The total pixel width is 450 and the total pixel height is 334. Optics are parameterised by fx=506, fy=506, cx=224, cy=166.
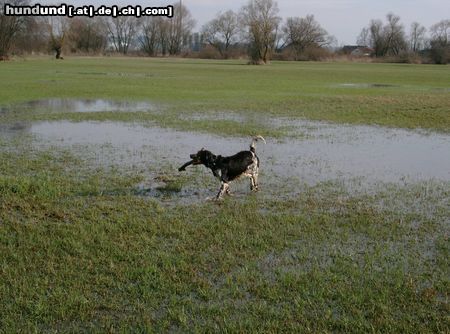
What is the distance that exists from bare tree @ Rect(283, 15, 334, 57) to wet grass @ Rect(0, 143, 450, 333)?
344 ft

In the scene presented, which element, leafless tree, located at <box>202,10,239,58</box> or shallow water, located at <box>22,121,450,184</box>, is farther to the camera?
leafless tree, located at <box>202,10,239,58</box>

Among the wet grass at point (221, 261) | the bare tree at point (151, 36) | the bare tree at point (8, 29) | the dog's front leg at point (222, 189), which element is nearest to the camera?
the wet grass at point (221, 261)

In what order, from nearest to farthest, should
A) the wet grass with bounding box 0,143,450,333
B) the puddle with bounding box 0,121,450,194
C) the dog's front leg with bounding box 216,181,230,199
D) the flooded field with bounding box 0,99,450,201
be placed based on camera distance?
the wet grass with bounding box 0,143,450,333, the dog's front leg with bounding box 216,181,230,199, the flooded field with bounding box 0,99,450,201, the puddle with bounding box 0,121,450,194

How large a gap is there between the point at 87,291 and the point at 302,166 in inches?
272

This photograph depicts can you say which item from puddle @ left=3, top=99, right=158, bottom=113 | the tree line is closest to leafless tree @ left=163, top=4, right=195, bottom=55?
the tree line

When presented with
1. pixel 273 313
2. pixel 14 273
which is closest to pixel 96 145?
pixel 14 273

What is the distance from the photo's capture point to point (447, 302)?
15.4 feet

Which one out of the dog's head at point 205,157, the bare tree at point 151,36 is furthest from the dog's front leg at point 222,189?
the bare tree at point 151,36

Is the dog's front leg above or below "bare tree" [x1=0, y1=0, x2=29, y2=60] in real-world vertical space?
below

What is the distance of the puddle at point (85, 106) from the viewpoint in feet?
68.1

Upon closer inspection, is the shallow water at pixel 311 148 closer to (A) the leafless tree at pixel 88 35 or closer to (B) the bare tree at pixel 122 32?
(A) the leafless tree at pixel 88 35

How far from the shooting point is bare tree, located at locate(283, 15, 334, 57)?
109562 mm

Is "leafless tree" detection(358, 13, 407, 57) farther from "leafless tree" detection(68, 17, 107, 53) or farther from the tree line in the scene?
"leafless tree" detection(68, 17, 107, 53)

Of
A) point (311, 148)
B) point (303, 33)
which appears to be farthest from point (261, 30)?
point (311, 148)
